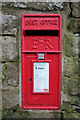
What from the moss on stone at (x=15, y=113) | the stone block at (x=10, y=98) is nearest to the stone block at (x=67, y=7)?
the stone block at (x=10, y=98)

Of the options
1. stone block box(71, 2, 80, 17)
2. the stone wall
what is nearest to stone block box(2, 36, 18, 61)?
the stone wall

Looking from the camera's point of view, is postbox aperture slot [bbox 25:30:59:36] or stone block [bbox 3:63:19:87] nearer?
postbox aperture slot [bbox 25:30:59:36]

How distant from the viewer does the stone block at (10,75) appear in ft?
4.87

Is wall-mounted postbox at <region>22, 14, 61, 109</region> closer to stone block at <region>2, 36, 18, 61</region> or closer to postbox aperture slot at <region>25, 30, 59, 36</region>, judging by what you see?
postbox aperture slot at <region>25, 30, 59, 36</region>

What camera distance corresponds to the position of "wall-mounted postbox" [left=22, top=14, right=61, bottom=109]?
139 centimetres

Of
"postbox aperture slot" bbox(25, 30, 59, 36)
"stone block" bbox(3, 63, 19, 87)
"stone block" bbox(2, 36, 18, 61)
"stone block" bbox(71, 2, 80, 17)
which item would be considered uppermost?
"stone block" bbox(71, 2, 80, 17)

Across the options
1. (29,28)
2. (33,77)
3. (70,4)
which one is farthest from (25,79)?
(70,4)

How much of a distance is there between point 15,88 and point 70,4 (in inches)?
49.2

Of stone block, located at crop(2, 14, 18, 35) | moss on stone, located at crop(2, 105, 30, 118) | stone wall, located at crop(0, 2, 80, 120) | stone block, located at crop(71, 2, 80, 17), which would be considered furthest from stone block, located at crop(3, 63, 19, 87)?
stone block, located at crop(71, 2, 80, 17)

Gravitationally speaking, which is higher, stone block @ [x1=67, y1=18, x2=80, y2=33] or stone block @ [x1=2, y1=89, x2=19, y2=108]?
stone block @ [x1=67, y1=18, x2=80, y2=33]

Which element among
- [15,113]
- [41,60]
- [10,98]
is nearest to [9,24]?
[41,60]

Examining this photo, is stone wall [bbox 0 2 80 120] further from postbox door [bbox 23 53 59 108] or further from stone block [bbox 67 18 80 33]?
postbox door [bbox 23 53 59 108]

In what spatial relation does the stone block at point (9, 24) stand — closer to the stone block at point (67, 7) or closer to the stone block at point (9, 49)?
the stone block at point (9, 49)

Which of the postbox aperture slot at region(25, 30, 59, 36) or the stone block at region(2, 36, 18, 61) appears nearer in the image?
the postbox aperture slot at region(25, 30, 59, 36)
